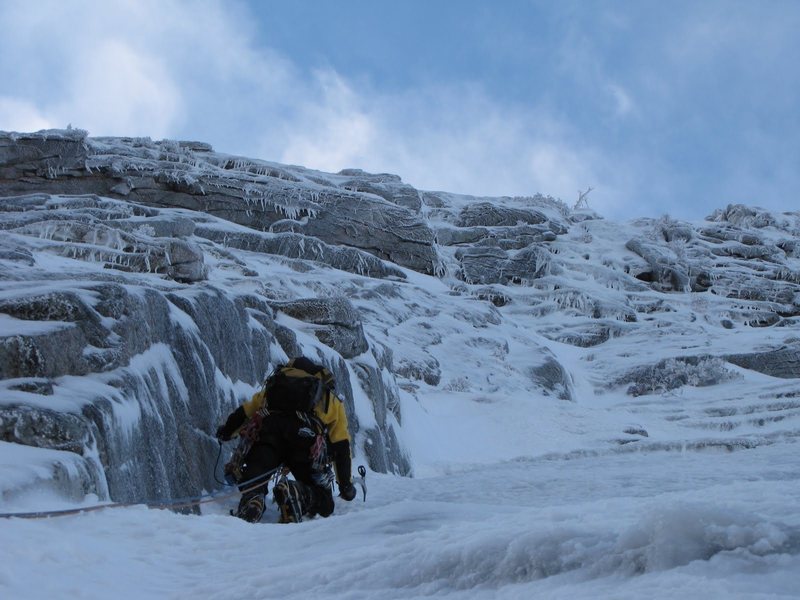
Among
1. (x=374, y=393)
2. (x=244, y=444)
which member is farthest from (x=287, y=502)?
(x=374, y=393)

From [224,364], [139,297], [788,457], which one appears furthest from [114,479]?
[788,457]

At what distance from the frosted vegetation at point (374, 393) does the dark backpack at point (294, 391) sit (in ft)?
3.17

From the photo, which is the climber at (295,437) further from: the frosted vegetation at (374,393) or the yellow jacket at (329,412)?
the frosted vegetation at (374,393)

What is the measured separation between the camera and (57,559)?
398 centimetres

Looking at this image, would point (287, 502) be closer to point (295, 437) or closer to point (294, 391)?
point (295, 437)

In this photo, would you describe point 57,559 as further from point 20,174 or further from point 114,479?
point 20,174

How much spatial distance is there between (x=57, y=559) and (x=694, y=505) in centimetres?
→ 287

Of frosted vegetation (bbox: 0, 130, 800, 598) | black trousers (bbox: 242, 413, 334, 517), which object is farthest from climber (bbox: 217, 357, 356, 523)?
frosted vegetation (bbox: 0, 130, 800, 598)

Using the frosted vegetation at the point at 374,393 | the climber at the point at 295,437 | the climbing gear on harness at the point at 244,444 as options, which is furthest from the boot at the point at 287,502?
the climbing gear on harness at the point at 244,444

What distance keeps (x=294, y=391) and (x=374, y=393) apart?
5880mm

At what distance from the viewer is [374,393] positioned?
13102mm

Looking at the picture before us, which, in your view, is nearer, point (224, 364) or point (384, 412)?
point (224, 364)

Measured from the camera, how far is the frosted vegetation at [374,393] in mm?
3459

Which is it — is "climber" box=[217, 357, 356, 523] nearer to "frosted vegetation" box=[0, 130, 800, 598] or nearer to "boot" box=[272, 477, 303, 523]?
"boot" box=[272, 477, 303, 523]
